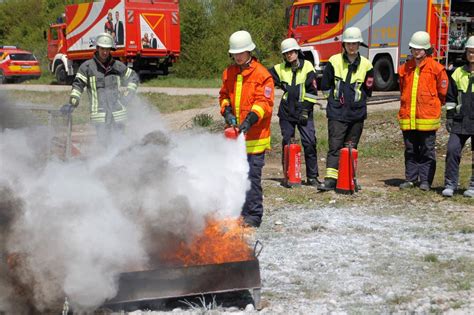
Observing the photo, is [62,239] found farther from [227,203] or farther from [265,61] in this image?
[265,61]

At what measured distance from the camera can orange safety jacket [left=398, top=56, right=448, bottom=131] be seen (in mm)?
8719

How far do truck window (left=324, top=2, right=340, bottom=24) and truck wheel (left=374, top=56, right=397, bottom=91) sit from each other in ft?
7.02

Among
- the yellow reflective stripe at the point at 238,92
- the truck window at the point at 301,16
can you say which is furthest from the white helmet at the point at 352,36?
the truck window at the point at 301,16

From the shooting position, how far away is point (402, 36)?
810 inches

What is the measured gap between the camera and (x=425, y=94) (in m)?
8.73

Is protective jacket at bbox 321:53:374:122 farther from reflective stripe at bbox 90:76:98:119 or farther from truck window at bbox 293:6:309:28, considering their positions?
truck window at bbox 293:6:309:28

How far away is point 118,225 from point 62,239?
1.20 ft

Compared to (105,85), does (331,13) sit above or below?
above

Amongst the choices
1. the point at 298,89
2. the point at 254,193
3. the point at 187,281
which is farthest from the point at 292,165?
the point at 187,281

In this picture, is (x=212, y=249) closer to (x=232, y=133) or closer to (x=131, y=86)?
(x=232, y=133)

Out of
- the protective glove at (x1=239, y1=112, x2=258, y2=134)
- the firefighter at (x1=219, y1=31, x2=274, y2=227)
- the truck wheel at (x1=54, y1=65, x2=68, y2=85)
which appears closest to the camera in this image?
the protective glove at (x1=239, y1=112, x2=258, y2=134)

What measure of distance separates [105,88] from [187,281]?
420 cm

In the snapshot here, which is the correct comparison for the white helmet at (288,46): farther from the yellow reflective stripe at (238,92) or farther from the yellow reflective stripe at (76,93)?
the yellow reflective stripe at (76,93)

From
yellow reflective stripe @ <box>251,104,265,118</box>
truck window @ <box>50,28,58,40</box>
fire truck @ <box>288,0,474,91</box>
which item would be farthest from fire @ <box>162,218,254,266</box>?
truck window @ <box>50,28,58,40</box>
